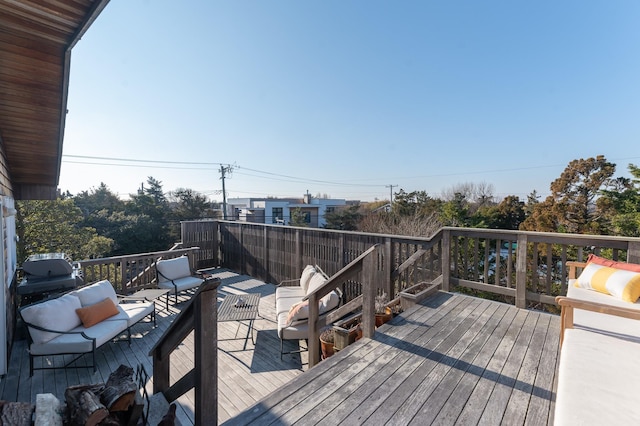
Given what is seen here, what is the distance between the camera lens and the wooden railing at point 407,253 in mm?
3256

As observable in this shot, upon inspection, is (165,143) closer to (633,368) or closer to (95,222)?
(95,222)

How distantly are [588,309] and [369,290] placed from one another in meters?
1.58

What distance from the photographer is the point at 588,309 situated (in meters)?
1.94

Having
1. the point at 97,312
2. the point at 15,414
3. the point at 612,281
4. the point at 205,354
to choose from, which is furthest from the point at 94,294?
the point at 612,281

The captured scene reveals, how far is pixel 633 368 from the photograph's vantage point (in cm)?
157

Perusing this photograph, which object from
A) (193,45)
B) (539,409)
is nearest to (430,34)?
(193,45)

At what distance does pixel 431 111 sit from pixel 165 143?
Answer: 41.8 ft

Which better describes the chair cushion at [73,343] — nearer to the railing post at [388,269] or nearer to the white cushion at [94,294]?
the white cushion at [94,294]

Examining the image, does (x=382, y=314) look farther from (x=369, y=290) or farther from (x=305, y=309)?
(x=369, y=290)

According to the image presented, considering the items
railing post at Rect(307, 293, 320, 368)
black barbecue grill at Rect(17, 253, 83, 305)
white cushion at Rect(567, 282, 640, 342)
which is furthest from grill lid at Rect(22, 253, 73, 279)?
white cushion at Rect(567, 282, 640, 342)

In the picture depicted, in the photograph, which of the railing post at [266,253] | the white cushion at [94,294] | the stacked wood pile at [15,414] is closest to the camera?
the stacked wood pile at [15,414]

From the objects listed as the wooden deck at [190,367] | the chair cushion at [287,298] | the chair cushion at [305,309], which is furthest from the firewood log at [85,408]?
the chair cushion at [287,298]

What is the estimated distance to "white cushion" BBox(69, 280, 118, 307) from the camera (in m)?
Result: 3.51

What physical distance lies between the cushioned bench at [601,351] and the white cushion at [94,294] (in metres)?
4.64
